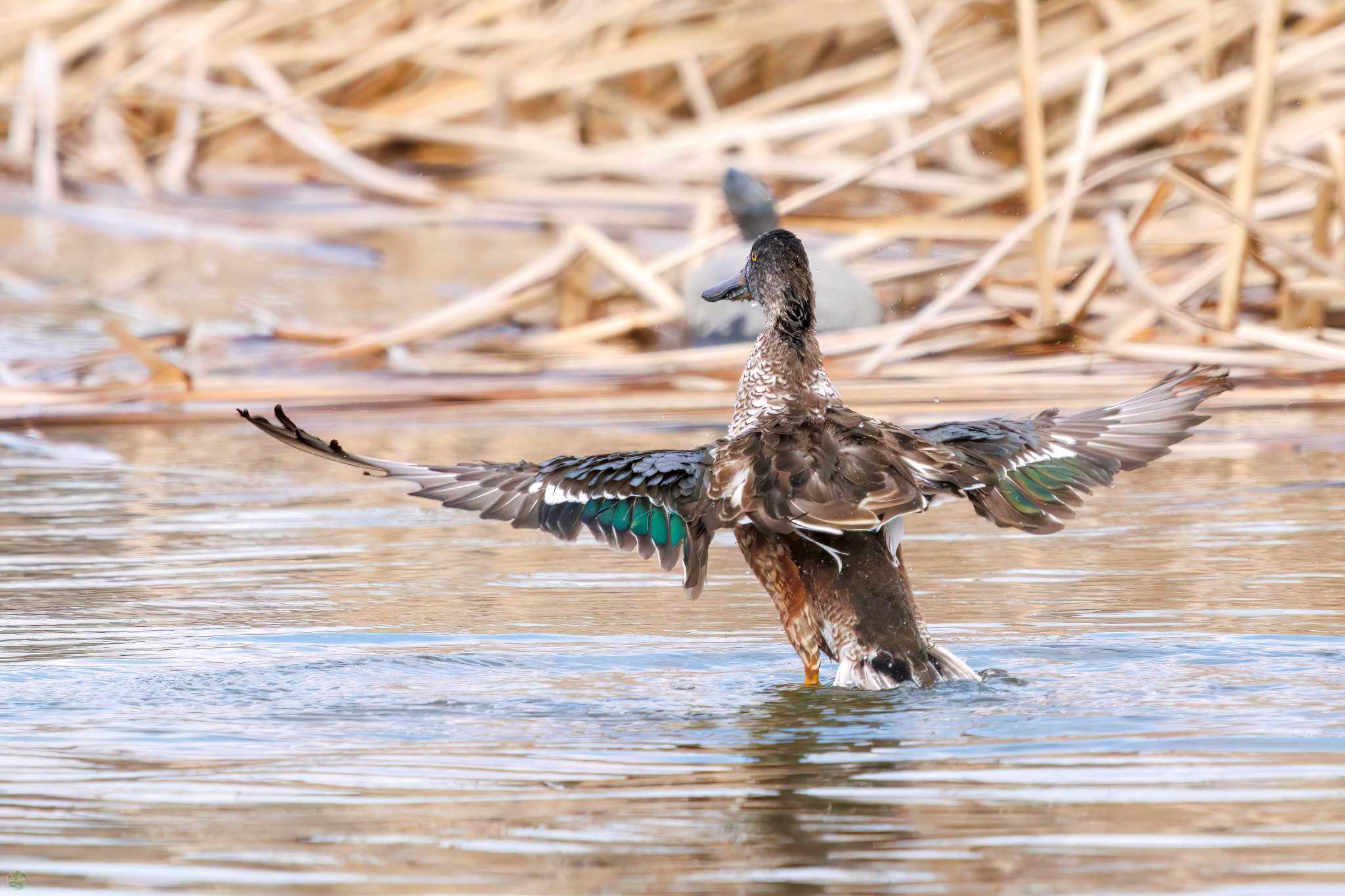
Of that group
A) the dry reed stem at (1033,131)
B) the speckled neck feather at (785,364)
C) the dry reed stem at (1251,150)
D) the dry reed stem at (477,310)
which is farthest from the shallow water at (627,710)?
the dry reed stem at (477,310)

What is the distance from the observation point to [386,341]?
327 inches

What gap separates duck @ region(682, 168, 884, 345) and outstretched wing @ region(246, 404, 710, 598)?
3907mm

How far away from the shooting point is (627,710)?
13.2 feet

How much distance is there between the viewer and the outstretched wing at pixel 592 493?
4.38 m

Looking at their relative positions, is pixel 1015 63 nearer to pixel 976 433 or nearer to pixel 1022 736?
pixel 976 433

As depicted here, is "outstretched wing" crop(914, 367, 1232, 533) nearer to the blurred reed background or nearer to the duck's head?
the duck's head

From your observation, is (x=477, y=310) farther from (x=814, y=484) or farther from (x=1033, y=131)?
(x=814, y=484)

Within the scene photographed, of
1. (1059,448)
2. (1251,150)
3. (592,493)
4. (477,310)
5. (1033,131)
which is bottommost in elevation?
(592,493)

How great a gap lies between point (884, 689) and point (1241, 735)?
0.86 metres

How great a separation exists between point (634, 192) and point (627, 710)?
7907 millimetres

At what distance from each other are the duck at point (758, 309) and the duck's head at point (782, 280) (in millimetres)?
3352

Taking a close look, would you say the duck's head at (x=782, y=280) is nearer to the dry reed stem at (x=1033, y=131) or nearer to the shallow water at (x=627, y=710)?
the shallow water at (x=627, y=710)

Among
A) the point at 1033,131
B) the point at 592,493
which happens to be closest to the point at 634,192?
the point at 1033,131

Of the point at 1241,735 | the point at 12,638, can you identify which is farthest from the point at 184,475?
the point at 1241,735
